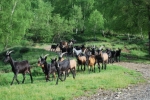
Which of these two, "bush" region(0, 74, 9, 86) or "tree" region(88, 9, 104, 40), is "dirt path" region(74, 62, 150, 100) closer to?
"bush" region(0, 74, 9, 86)

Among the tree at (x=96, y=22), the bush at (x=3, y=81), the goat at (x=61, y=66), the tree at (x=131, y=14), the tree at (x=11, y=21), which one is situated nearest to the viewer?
the goat at (x=61, y=66)

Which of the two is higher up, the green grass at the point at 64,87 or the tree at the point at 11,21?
the tree at the point at 11,21

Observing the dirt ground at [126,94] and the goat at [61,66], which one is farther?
the goat at [61,66]

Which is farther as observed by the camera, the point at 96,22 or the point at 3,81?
the point at 96,22

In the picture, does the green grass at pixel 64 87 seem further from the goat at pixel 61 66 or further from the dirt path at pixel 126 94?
the goat at pixel 61 66

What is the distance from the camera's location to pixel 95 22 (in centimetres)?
6656

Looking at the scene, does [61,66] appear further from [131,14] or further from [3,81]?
[131,14]

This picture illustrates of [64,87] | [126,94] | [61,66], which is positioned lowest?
[126,94]

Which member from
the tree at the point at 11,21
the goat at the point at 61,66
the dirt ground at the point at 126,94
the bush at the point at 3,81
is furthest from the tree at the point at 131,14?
the bush at the point at 3,81

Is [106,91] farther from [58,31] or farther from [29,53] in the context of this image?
[58,31]

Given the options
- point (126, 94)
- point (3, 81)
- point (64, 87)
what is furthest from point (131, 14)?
point (64, 87)

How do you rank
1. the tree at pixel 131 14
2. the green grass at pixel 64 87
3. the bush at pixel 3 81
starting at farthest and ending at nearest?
the tree at pixel 131 14 < the bush at pixel 3 81 < the green grass at pixel 64 87

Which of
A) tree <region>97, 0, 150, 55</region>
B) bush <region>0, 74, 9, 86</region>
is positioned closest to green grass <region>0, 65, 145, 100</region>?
bush <region>0, 74, 9, 86</region>

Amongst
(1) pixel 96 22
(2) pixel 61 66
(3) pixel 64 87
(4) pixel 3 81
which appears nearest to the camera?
(3) pixel 64 87
